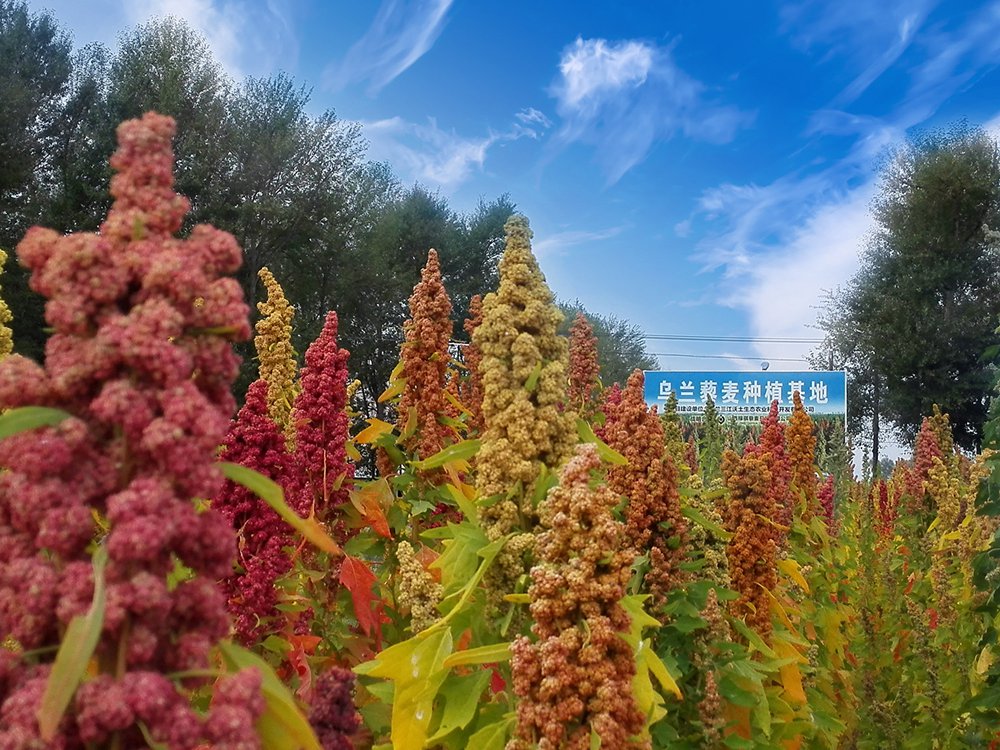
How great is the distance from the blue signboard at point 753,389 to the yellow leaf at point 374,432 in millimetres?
24060

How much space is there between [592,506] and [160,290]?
1.06 metres

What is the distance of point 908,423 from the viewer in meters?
36.2

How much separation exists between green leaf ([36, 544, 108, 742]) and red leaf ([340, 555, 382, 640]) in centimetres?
254

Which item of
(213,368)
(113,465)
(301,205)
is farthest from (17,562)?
(301,205)

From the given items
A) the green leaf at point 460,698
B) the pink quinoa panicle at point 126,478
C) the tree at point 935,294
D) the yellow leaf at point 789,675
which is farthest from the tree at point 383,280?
the pink quinoa panicle at point 126,478

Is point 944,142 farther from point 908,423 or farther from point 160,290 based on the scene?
point 160,290

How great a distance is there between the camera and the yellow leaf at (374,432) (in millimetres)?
4180

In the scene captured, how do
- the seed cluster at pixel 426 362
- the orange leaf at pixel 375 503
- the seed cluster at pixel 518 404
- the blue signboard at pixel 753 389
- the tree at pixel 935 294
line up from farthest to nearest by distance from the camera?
the tree at pixel 935 294 → the blue signboard at pixel 753 389 → the seed cluster at pixel 426 362 → the orange leaf at pixel 375 503 → the seed cluster at pixel 518 404

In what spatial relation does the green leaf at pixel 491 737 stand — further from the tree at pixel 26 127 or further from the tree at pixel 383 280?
the tree at pixel 383 280

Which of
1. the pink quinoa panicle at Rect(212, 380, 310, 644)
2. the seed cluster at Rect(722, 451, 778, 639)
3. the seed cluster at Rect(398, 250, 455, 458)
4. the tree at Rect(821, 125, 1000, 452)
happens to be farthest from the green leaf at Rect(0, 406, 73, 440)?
the tree at Rect(821, 125, 1000, 452)

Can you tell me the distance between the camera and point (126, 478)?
966 millimetres

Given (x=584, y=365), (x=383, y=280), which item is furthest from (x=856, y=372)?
(x=584, y=365)

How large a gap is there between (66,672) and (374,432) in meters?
3.41

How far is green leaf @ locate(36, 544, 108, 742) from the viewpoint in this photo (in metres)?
0.81
